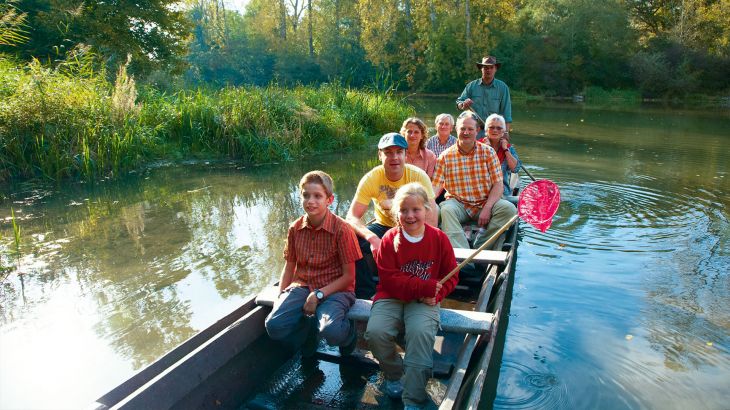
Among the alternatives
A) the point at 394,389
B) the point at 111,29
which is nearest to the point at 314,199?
the point at 394,389

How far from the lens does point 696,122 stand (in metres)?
19.2

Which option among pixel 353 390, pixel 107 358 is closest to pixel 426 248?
pixel 353 390

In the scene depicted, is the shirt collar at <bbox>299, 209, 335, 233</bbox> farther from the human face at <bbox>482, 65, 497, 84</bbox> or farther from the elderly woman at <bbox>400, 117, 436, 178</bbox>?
the human face at <bbox>482, 65, 497, 84</bbox>

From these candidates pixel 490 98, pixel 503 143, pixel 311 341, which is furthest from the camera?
pixel 490 98

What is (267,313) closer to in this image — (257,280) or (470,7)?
(257,280)

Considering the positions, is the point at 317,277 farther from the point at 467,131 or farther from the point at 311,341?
the point at 467,131

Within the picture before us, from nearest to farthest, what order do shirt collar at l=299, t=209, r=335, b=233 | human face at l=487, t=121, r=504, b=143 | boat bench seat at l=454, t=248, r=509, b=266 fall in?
shirt collar at l=299, t=209, r=335, b=233
boat bench seat at l=454, t=248, r=509, b=266
human face at l=487, t=121, r=504, b=143

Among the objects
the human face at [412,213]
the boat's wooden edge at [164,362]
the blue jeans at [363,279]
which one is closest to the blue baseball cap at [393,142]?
the blue jeans at [363,279]

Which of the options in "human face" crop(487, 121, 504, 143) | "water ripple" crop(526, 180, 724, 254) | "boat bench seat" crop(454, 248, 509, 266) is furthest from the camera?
"water ripple" crop(526, 180, 724, 254)

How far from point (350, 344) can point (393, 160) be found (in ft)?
4.28

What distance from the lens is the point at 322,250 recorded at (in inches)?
131

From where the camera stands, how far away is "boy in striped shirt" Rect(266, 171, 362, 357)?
3154 mm

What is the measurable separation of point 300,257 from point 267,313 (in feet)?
1.29

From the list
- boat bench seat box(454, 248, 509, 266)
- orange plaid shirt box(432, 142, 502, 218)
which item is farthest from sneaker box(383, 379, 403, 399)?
orange plaid shirt box(432, 142, 502, 218)
